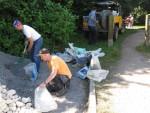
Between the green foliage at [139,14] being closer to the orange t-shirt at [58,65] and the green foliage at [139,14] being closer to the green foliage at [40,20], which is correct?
the green foliage at [40,20]

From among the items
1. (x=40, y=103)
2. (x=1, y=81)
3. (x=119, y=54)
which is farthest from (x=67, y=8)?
(x=40, y=103)

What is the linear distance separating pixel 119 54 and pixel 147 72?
405cm

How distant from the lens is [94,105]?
9.27 m

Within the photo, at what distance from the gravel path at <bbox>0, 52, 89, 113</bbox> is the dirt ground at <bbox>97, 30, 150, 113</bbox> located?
435mm

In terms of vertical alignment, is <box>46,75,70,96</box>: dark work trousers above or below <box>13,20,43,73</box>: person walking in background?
below

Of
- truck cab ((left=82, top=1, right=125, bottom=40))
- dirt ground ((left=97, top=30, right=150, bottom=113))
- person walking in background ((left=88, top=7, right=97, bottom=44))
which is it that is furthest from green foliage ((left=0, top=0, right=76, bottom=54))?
truck cab ((left=82, top=1, right=125, bottom=40))

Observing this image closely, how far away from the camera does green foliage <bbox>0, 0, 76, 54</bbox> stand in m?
15.8

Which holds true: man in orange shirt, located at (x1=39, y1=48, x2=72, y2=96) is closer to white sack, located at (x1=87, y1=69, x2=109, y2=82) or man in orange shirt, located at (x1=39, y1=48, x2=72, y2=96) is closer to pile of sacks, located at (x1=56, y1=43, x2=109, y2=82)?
white sack, located at (x1=87, y1=69, x2=109, y2=82)

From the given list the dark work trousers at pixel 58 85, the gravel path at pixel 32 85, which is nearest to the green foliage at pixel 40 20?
the gravel path at pixel 32 85

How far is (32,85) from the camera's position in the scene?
1109 cm

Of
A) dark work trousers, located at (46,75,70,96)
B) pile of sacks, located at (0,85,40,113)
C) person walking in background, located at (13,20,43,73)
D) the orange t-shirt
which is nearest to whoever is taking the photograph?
pile of sacks, located at (0,85,40,113)

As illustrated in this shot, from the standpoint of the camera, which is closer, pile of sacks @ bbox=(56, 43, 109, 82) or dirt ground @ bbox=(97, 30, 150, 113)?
dirt ground @ bbox=(97, 30, 150, 113)

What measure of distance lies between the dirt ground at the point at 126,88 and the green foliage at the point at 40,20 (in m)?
2.66

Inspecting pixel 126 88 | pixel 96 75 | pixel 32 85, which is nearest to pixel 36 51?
pixel 32 85
